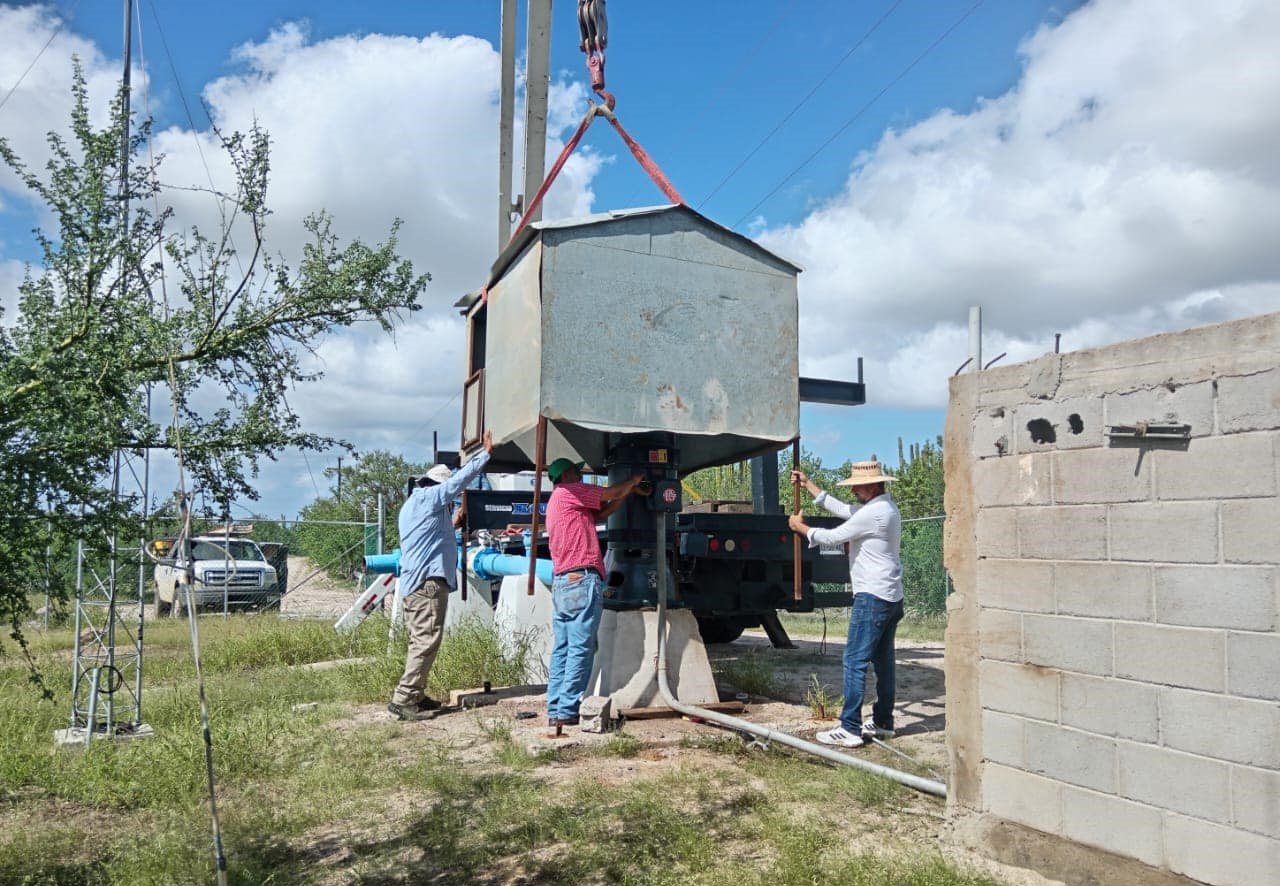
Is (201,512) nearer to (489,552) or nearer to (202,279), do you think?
(202,279)

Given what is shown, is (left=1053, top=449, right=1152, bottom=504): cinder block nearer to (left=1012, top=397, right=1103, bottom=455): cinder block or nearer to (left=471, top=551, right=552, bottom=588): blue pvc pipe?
(left=1012, top=397, right=1103, bottom=455): cinder block

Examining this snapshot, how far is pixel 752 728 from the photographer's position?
608 centimetres

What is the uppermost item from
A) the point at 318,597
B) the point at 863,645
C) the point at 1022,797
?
the point at 863,645

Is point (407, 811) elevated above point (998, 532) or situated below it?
below

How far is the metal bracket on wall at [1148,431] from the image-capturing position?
358cm

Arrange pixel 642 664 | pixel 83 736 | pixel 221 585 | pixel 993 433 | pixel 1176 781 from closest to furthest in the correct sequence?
pixel 1176 781
pixel 993 433
pixel 83 736
pixel 642 664
pixel 221 585

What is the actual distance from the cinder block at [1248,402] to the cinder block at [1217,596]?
0.51 metres

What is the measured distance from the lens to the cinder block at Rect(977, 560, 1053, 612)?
4086 millimetres

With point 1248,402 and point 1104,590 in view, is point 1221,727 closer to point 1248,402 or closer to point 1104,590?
point 1104,590

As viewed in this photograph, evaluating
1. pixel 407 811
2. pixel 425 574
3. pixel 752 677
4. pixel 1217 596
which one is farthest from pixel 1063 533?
pixel 425 574

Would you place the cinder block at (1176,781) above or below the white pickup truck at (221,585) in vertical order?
above

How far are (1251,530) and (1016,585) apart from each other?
1.05 metres

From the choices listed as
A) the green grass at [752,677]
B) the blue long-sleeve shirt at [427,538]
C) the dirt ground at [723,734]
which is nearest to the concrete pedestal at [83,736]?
the dirt ground at [723,734]

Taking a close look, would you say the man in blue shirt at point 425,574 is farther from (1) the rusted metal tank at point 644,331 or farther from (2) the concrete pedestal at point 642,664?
(2) the concrete pedestal at point 642,664
